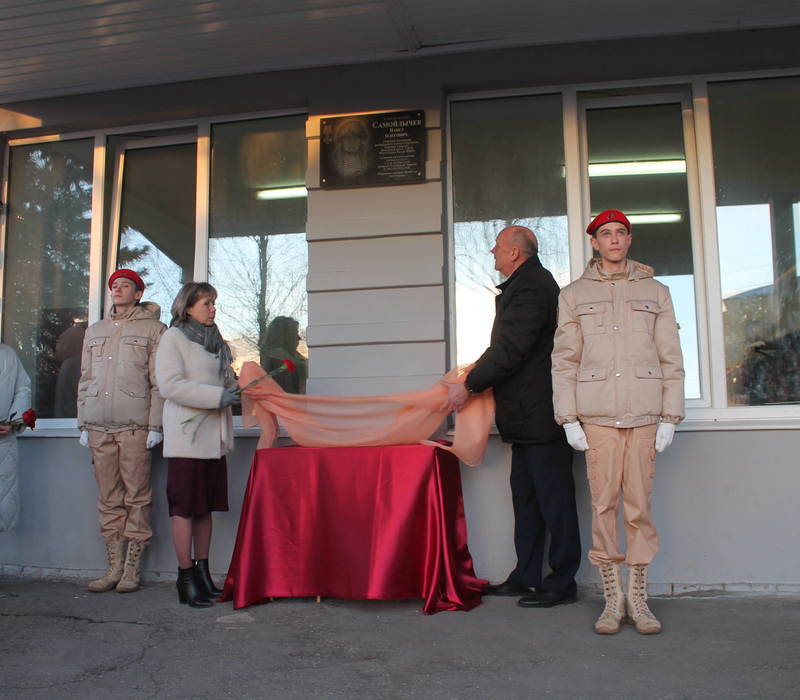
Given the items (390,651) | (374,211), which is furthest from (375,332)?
(390,651)

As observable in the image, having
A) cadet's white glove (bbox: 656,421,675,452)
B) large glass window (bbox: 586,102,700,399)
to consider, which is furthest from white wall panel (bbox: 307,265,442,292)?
cadet's white glove (bbox: 656,421,675,452)

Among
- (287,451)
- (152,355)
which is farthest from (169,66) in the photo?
(287,451)

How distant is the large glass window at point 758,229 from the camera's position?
4703 millimetres

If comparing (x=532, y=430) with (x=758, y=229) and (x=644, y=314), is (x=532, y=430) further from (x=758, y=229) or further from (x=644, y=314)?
(x=758, y=229)

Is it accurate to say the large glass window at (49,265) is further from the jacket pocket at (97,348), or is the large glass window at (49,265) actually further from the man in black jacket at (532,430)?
the man in black jacket at (532,430)

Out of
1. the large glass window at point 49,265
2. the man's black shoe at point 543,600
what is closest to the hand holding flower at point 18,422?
the large glass window at point 49,265

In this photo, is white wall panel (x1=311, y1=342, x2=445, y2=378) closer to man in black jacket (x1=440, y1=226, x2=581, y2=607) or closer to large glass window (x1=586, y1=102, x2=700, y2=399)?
man in black jacket (x1=440, y1=226, x2=581, y2=607)

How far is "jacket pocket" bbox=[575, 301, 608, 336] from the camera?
12.3ft

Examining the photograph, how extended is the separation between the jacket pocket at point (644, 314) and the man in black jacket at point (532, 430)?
57 cm

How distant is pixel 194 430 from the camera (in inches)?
172

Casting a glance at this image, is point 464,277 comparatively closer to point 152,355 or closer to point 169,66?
point 152,355

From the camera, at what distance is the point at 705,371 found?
15.5 ft

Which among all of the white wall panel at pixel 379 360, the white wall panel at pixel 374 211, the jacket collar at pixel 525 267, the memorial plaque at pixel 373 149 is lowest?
the white wall panel at pixel 379 360

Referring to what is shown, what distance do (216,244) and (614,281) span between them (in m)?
2.92
